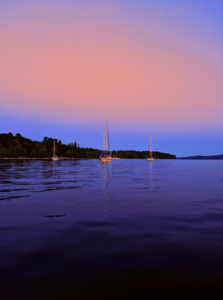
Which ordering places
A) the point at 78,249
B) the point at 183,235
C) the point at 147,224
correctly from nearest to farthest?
Result: the point at 78,249
the point at 183,235
the point at 147,224

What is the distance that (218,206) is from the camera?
1167 centimetres

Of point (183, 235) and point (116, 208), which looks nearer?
point (183, 235)

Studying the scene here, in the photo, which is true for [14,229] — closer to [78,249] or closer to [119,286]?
[78,249]

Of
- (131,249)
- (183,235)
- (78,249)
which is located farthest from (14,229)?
(183,235)

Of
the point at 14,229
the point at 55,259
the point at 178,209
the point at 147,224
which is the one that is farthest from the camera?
the point at 178,209

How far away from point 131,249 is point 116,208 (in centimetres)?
513

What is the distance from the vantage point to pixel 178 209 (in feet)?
35.8

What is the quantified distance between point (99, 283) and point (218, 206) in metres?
9.22

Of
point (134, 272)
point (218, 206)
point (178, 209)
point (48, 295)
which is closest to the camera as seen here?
point (48, 295)

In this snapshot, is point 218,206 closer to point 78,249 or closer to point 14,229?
point 78,249

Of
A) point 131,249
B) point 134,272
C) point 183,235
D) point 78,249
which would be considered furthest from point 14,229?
point 183,235

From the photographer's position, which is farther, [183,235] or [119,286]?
[183,235]

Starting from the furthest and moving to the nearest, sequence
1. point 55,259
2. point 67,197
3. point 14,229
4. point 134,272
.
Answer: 1. point 67,197
2. point 14,229
3. point 55,259
4. point 134,272

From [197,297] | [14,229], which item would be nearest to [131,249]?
[197,297]
